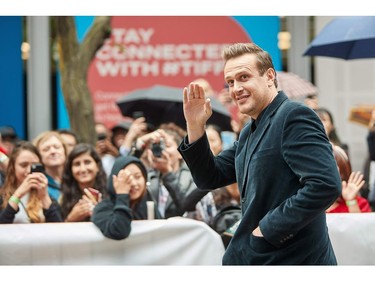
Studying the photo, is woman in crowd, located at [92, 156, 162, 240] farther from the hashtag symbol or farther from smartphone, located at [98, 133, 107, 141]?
the hashtag symbol

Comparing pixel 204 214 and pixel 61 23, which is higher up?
pixel 61 23

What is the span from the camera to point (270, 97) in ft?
13.3

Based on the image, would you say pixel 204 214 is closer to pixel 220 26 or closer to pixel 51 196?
pixel 51 196

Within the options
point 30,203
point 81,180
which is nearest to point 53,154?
point 81,180

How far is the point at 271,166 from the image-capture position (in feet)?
12.7

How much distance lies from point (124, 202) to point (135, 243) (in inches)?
11.7

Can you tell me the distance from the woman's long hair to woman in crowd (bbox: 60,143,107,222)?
275 mm

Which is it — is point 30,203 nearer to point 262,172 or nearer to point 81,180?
point 81,180

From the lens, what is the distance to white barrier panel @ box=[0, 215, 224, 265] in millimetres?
5926

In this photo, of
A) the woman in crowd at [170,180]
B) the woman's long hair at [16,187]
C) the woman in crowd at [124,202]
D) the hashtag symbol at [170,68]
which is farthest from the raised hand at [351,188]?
the hashtag symbol at [170,68]

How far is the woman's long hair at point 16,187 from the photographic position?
253 inches

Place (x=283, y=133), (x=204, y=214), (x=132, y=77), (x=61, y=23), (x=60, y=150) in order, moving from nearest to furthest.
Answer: (x=283, y=133) → (x=204, y=214) → (x=60, y=150) → (x=61, y=23) → (x=132, y=77)

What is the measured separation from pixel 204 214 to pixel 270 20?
25.0 feet
